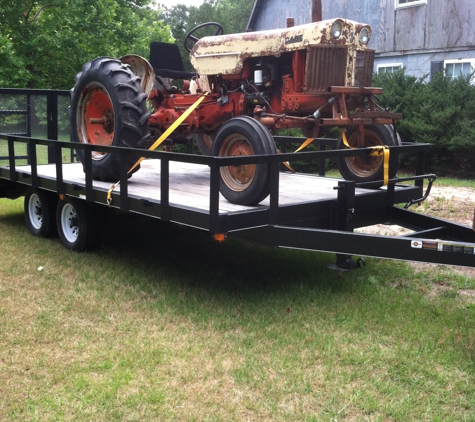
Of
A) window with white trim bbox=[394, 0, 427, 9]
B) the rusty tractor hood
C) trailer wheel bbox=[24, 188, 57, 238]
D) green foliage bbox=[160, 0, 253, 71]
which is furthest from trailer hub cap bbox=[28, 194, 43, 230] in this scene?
green foliage bbox=[160, 0, 253, 71]

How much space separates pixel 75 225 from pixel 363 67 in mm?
3312

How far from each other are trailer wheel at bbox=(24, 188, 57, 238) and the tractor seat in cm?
191

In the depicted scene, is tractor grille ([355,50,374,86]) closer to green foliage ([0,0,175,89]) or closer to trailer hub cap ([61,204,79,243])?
trailer hub cap ([61,204,79,243])

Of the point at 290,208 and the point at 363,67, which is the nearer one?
the point at 290,208

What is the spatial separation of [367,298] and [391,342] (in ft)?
2.74

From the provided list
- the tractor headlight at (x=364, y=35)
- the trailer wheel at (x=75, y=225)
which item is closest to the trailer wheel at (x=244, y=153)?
the tractor headlight at (x=364, y=35)

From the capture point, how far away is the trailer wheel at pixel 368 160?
5730mm

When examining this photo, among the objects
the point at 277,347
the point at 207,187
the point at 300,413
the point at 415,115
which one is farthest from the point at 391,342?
the point at 415,115

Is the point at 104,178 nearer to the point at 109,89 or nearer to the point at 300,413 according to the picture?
the point at 109,89

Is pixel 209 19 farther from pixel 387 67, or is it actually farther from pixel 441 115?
pixel 441 115

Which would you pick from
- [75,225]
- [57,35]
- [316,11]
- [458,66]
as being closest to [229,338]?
[75,225]

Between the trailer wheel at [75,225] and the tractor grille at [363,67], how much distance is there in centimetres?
292

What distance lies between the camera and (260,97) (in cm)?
586

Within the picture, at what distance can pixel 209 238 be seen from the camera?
23.1 feet
